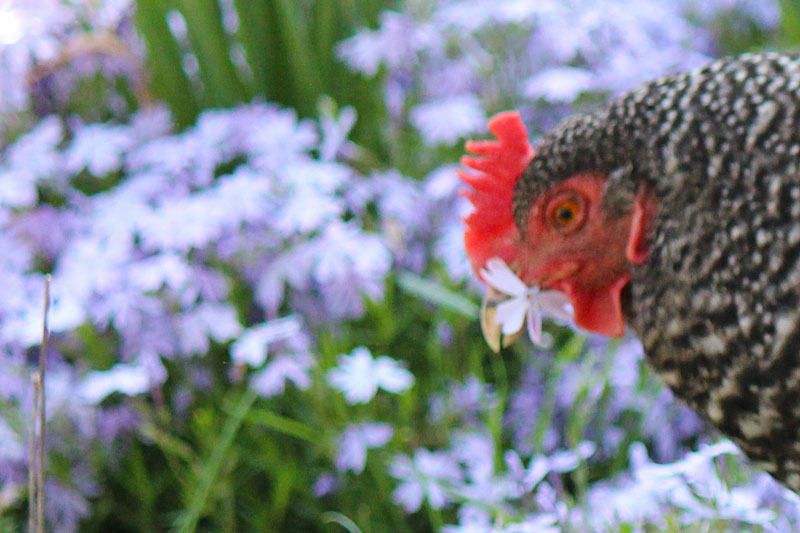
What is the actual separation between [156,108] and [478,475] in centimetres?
135

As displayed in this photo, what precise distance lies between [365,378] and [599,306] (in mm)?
540

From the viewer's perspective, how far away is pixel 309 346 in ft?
5.51

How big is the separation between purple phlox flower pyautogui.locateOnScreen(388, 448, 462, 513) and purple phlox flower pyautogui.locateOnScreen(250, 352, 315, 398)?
0.83 feet

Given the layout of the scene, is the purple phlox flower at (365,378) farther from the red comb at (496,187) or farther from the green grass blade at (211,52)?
the green grass blade at (211,52)

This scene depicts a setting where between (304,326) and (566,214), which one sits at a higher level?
(566,214)

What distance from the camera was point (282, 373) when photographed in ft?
5.03

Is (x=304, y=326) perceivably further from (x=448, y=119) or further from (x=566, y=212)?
(x=566, y=212)

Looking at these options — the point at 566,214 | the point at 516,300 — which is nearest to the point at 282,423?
the point at 516,300

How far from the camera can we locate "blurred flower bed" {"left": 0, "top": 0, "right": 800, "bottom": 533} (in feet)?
4.98

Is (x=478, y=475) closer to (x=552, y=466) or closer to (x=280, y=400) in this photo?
(x=552, y=466)

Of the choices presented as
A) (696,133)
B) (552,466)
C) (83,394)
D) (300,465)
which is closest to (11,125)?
(83,394)

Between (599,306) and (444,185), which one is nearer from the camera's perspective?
(599,306)

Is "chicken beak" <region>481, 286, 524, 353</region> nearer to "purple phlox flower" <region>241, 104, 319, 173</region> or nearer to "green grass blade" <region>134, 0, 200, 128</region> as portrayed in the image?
"purple phlox flower" <region>241, 104, 319, 173</region>

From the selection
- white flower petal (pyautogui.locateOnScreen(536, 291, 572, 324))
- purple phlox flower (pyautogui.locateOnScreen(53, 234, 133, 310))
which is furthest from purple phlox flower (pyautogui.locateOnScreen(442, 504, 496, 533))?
purple phlox flower (pyautogui.locateOnScreen(53, 234, 133, 310))
